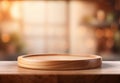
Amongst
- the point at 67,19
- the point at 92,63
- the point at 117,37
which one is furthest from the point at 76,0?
the point at 92,63

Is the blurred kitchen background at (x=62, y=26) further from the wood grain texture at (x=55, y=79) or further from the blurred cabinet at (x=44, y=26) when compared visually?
the wood grain texture at (x=55, y=79)

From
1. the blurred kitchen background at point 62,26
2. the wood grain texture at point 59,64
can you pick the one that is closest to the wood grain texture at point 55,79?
the wood grain texture at point 59,64

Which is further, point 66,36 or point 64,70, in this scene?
point 66,36

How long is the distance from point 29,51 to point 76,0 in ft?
2.66

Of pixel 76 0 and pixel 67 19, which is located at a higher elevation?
pixel 76 0

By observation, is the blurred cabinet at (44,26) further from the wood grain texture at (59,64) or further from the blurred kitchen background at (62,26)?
the wood grain texture at (59,64)

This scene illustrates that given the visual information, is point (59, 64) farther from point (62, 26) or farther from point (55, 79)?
point (62, 26)

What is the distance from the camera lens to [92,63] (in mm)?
865

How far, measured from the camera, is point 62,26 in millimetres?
3064

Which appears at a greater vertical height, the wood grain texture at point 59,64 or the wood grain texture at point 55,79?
the wood grain texture at point 59,64

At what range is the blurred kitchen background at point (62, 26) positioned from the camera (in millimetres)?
2996

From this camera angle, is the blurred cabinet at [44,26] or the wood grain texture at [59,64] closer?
the wood grain texture at [59,64]

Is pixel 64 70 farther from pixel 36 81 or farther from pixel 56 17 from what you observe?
pixel 56 17

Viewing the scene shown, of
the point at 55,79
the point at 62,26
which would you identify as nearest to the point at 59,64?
the point at 55,79
